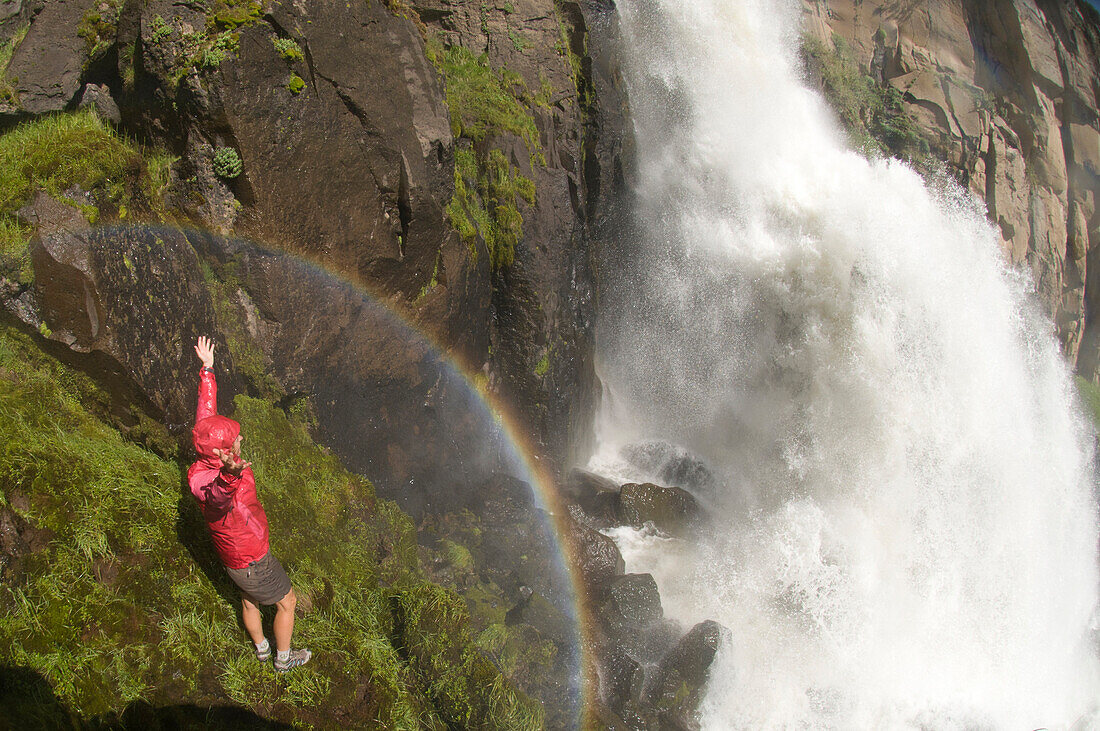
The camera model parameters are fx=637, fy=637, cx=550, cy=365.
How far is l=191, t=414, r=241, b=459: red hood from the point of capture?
3.34 meters

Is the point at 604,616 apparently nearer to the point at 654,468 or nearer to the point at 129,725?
the point at 654,468

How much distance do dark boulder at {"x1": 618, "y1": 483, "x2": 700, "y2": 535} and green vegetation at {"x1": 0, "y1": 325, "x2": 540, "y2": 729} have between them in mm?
4505

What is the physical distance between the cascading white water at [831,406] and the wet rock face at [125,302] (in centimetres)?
657

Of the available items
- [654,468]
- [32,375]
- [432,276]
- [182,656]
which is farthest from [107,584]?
[654,468]

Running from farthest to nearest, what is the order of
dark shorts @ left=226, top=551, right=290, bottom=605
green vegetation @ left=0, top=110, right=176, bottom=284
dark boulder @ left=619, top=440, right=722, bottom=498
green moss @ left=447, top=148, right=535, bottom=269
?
dark boulder @ left=619, top=440, right=722, bottom=498, green moss @ left=447, top=148, right=535, bottom=269, green vegetation @ left=0, top=110, right=176, bottom=284, dark shorts @ left=226, top=551, right=290, bottom=605

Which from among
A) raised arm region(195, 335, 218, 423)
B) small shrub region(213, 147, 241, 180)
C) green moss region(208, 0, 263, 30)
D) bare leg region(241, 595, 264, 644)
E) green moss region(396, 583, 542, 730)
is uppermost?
green moss region(208, 0, 263, 30)

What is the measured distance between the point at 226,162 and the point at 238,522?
318cm

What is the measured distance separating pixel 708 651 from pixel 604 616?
130 cm

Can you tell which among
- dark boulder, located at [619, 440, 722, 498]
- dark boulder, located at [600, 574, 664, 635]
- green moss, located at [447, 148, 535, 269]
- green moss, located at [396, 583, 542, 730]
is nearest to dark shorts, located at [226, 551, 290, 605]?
green moss, located at [396, 583, 542, 730]

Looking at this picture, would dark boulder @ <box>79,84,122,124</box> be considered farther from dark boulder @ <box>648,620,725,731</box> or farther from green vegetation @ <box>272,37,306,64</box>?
dark boulder @ <box>648,620,725,731</box>

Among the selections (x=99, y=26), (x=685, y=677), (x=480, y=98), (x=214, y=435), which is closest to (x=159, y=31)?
(x=99, y=26)

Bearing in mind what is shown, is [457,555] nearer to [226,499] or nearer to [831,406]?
[226,499]

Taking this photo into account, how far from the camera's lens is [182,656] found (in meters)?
3.63

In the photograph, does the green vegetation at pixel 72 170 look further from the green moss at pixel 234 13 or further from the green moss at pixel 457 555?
the green moss at pixel 457 555
